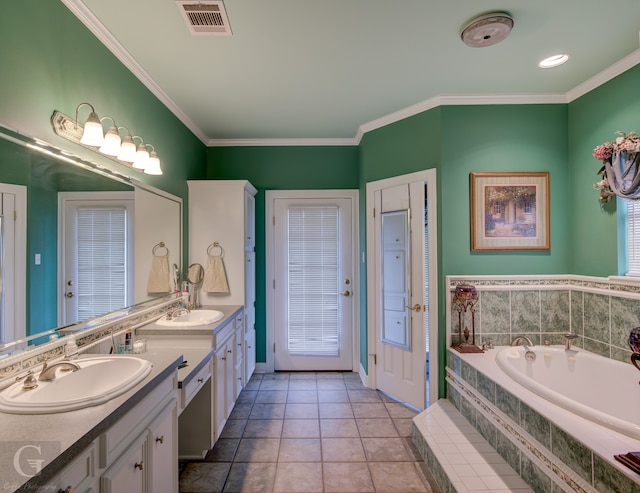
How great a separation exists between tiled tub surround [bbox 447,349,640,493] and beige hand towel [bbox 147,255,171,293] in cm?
231

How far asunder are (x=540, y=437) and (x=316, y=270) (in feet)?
7.71

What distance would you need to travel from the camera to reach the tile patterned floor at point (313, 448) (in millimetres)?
1864

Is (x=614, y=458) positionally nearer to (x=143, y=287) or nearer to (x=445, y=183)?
(x=445, y=183)

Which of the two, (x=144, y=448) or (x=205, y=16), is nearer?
(x=144, y=448)

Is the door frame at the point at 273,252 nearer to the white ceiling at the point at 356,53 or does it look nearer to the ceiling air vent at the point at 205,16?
the white ceiling at the point at 356,53

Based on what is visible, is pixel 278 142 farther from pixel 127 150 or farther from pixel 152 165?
pixel 127 150

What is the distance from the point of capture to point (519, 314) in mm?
2488

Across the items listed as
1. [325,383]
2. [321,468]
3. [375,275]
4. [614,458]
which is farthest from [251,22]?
[325,383]

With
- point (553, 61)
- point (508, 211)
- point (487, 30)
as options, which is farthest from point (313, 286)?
point (553, 61)

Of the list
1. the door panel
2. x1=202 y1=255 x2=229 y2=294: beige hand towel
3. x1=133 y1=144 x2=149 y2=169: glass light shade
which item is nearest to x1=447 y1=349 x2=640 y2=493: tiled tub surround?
the door panel

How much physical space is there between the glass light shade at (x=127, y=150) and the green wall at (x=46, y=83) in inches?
4.4

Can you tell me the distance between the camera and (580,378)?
2.16 m

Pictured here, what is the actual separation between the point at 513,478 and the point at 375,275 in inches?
67.4

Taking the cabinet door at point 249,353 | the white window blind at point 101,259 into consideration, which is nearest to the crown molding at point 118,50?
the white window blind at point 101,259
